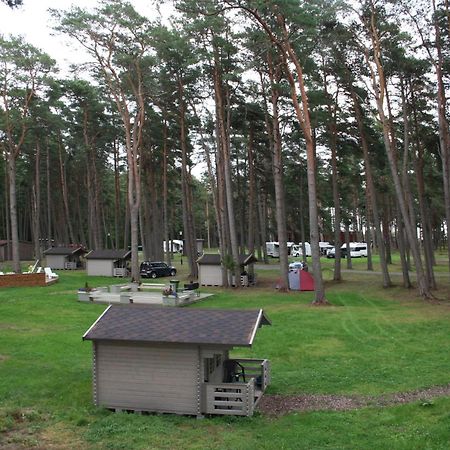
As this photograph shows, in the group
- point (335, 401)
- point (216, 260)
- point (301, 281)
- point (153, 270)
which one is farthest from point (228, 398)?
point (153, 270)

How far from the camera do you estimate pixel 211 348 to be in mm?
10898

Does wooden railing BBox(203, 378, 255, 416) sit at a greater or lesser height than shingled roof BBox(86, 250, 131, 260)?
lesser

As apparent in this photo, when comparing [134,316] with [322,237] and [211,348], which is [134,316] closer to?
[211,348]

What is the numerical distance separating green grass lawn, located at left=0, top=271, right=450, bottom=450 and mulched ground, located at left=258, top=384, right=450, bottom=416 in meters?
0.36

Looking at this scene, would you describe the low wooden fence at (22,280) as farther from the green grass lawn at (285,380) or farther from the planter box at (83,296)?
the green grass lawn at (285,380)

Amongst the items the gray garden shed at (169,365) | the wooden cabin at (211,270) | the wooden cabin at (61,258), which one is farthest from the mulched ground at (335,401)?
the wooden cabin at (61,258)

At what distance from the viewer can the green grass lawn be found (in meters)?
9.45

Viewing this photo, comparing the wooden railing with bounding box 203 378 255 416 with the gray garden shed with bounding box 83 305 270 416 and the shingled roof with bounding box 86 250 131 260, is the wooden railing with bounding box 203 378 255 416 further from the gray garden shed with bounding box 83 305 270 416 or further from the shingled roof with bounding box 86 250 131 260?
the shingled roof with bounding box 86 250 131 260

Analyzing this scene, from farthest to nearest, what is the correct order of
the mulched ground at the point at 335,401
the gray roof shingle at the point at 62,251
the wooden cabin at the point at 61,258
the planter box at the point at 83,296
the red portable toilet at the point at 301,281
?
the wooden cabin at the point at 61,258, the gray roof shingle at the point at 62,251, the red portable toilet at the point at 301,281, the planter box at the point at 83,296, the mulched ground at the point at 335,401

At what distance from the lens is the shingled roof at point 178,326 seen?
35.7ft

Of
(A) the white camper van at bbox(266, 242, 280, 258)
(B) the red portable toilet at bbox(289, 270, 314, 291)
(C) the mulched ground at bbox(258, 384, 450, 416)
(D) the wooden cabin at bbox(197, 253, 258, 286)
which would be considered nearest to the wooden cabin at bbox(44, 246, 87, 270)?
(D) the wooden cabin at bbox(197, 253, 258, 286)

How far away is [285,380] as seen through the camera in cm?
1363

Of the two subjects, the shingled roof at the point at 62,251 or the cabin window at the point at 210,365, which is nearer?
the cabin window at the point at 210,365

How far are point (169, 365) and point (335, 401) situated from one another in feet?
12.4
